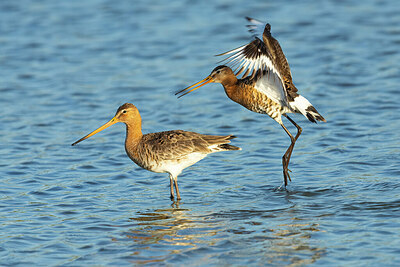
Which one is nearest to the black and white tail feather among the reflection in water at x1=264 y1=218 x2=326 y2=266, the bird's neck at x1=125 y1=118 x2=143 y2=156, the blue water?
the blue water

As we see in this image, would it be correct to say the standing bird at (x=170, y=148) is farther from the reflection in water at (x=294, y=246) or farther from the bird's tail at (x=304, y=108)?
the reflection in water at (x=294, y=246)

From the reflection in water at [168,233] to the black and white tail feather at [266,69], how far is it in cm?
200

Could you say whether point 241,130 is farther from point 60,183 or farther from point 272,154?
point 60,183

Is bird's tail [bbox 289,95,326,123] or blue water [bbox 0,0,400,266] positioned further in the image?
bird's tail [bbox 289,95,326,123]

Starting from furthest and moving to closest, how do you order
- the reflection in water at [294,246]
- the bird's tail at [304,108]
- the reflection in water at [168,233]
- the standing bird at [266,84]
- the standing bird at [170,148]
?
the bird's tail at [304,108] < the standing bird at [266,84] < the standing bird at [170,148] < the reflection in water at [168,233] < the reflection in water at [294,246]

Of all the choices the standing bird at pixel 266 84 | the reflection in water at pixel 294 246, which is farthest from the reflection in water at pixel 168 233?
the standing bird at pixel 266 84

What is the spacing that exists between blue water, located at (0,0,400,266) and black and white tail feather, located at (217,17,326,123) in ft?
3.09

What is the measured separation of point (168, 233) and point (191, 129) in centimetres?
428

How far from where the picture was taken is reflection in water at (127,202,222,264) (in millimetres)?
7203

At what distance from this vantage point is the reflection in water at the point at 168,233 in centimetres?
720

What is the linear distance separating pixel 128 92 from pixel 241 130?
291 cm

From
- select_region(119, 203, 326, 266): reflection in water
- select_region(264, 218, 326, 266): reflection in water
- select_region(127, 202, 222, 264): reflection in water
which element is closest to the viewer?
select_region(264, 218, 326, 266): reflection in water

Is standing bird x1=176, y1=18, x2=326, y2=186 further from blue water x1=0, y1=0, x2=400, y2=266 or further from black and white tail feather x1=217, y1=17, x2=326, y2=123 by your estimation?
blue water x1=0, y1=0, x2=400, y2=266

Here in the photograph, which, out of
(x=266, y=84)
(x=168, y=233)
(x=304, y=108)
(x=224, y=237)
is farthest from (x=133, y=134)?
(x=304, y=108)
